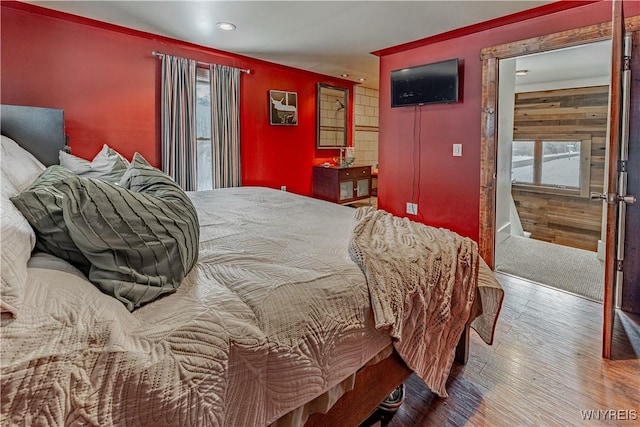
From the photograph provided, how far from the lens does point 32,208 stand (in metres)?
0.92

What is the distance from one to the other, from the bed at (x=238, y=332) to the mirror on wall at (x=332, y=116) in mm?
4024

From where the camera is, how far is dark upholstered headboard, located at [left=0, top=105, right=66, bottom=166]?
2510 mm

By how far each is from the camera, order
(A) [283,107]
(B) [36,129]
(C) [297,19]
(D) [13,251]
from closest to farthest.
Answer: (D) [13,251]
(B) [36,129]
(C) [297,19]
(A) [283,107]

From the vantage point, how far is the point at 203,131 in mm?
4145

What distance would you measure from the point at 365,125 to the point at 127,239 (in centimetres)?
593

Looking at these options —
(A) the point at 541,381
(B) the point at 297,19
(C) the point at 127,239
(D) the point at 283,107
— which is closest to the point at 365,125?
(D) the point at 283,107

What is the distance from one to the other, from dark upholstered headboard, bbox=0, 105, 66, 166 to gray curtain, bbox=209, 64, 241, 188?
1636 millimetres

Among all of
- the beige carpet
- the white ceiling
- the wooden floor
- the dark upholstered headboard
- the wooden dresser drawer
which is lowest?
the wooden floor

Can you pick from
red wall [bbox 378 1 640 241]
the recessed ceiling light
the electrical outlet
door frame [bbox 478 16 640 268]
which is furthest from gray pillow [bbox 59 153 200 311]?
the electrical outlet

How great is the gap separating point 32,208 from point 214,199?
5.64ft

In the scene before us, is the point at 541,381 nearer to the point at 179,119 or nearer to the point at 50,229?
the point at 50,229

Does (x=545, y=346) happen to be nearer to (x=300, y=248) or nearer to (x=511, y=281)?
(x=511, y=281)

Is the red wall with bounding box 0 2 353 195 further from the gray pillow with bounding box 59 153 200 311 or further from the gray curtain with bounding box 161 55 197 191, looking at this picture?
the gray pillow with bounding box 59 153 200 311

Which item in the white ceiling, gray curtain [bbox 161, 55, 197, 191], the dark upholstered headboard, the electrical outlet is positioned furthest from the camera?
the electrical outlet
